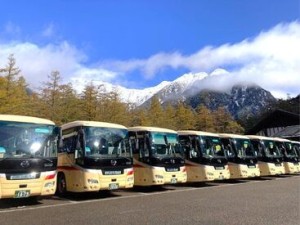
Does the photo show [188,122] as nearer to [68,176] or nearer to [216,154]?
[216,154]

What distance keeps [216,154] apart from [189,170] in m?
1.73

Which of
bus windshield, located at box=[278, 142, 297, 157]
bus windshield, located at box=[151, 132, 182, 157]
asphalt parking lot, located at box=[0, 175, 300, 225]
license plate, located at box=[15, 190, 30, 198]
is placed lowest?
asphalt parking lot, located at box=[0, 175, 300, 225]

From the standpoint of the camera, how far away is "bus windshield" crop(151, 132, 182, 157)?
1652 centimetres

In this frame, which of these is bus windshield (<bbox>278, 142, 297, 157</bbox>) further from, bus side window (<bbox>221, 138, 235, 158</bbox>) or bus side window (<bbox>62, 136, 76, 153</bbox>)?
bus side window (<bbox>62, 136, 76, 153</bbox>)

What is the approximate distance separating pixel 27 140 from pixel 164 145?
6562mm

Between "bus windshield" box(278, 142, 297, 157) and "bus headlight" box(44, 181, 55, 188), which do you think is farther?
"bus windshield" box(278, 142, 297, 157)

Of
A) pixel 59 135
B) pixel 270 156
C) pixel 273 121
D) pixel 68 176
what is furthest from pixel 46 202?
pixel 273 121

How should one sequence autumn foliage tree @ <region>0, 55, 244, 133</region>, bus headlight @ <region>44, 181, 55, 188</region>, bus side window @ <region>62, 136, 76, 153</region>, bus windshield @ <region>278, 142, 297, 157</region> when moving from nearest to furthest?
1. bus headlight @ <region>44, 181, 55, 188</region>
2. bus side window @ <region>62, 136, 76, 153</region>
3. bus windshield @ <region>278, 142, 297, 157</region>
4. autumn foliage tree @ <region>0, 55, 244, 133</region>

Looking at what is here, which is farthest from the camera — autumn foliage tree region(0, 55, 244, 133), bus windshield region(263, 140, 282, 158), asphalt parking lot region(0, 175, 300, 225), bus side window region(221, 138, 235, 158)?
autumn foliage tree region(0, 55, 244, 133)

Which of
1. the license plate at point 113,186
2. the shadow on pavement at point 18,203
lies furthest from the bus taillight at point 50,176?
the license plate at point 113,186

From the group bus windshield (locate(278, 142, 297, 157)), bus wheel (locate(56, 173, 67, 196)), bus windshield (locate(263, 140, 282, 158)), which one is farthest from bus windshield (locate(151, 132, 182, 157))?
bus windshield (locate(278, 142, 297, 157))

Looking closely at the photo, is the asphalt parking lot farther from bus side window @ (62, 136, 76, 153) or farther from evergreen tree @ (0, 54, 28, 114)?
evergreen tree @ (0, 54, 28, 114)

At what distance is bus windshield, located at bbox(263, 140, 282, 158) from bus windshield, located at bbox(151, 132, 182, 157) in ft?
32.7

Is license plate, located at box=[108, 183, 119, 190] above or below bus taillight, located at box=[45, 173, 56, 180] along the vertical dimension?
below
